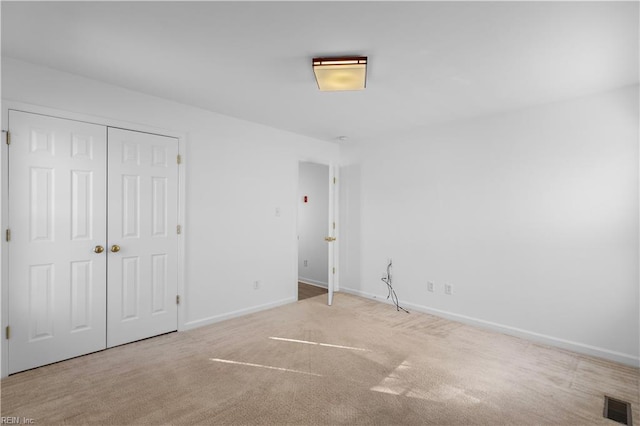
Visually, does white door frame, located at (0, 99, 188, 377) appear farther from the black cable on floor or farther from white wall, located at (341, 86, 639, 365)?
the black cable on floor

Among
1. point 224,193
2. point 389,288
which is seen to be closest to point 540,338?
point 389,288

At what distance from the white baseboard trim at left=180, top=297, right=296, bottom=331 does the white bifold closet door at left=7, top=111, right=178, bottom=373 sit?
197 mm

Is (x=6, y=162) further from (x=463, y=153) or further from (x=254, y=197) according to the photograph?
(x=463, y=153)

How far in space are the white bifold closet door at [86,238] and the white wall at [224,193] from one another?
7.9 inches

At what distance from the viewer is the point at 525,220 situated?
11.7 ft

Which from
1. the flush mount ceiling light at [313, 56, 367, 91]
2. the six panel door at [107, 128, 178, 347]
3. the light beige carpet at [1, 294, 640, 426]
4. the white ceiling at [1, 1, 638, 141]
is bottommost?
the light beige carpet at [1, 294, 640, 426]

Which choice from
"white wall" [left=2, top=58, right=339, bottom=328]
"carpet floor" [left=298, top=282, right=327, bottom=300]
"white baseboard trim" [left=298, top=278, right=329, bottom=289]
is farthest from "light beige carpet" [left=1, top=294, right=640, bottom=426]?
"white baseboard trim" [left=298, top=278, right=329, bottom=289]

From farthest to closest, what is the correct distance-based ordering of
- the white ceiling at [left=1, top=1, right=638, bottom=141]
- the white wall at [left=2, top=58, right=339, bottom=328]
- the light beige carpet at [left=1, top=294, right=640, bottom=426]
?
the white wall at [left=2, top=58, right=339, bottom=328] < the light beige carpet at [left=1, top=294, right=640, bottom=426] < the white ceiling at [left=1, top=1, right=638, bottom=141]

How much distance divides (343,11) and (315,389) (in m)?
2.61

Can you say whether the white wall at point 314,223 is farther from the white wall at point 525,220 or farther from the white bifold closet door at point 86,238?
the white bifold closet door at point 86,238

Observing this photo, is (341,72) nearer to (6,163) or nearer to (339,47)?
(339,47)

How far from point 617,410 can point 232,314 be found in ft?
12.0

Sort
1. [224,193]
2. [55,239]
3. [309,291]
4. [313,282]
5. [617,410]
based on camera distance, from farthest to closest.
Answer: [313,282]
[309,291]
[224,193]
[55,239]
[617,410]

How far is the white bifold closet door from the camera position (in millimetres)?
2676
